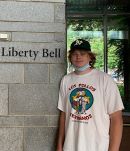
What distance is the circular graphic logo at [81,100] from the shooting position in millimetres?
3523

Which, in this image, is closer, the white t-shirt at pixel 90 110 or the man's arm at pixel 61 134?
the white t-shirt at pixel 90 110

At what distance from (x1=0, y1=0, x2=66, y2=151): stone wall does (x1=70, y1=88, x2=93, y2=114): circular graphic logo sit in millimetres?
372

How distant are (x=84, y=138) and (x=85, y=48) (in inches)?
34.5

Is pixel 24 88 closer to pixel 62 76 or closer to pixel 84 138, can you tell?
pixel 62 76

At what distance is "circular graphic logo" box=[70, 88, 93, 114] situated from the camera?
11.6ft

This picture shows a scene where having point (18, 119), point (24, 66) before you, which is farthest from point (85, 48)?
point (18, 119)

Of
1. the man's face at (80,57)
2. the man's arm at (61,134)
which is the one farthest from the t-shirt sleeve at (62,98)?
the man's face at (80,57)

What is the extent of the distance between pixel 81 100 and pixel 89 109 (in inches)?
4.8

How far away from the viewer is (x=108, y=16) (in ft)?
14.3

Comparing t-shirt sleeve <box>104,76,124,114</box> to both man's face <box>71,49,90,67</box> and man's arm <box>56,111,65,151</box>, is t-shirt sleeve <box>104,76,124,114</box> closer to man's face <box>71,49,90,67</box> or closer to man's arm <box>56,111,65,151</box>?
man's face <box>71,49,90,67</box>

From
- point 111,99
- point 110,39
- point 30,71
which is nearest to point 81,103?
point 111,99

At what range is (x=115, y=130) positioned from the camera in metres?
3.45

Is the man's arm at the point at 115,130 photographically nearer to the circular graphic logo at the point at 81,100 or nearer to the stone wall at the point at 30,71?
the circular graphic logo at the point at 81,100

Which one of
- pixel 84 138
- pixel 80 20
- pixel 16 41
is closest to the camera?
pixel 84 138
